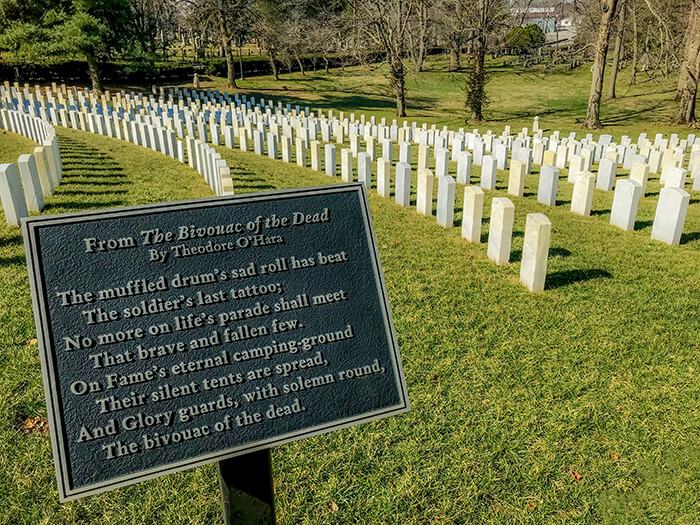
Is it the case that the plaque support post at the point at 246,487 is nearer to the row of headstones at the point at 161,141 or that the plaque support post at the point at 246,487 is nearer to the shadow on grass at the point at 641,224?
the row of headstones at the point at 161,141

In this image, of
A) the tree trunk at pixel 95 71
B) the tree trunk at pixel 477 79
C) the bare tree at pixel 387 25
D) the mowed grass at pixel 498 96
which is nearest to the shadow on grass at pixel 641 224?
the tree trunk at pixel 477 79

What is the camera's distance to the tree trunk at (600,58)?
19.5 meters

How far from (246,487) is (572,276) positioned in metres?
4.81

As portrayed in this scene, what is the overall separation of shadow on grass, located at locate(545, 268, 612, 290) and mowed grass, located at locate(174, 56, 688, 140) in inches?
780

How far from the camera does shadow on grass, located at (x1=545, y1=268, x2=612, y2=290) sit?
574 centimetres

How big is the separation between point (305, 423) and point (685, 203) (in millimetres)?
6703

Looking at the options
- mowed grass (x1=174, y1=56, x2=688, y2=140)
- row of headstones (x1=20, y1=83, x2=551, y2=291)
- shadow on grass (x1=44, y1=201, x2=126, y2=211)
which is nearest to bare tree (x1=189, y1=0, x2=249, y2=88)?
mowed grass (x1=174, y1=56, x2=688, y2=140)

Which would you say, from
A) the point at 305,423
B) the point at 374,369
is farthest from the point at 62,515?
the point at 374,369

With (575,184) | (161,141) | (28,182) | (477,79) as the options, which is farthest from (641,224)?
Answer: (477,79)

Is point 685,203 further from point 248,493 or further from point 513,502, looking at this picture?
point 248,493

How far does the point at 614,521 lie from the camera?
2959mm

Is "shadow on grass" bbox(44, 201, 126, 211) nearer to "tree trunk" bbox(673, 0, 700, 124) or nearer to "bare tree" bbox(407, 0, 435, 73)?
"bare tree" bbox(407, 0, 435, 73)

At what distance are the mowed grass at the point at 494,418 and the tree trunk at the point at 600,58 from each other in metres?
17.2

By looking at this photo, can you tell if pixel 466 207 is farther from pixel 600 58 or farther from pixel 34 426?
pixel 600 58
